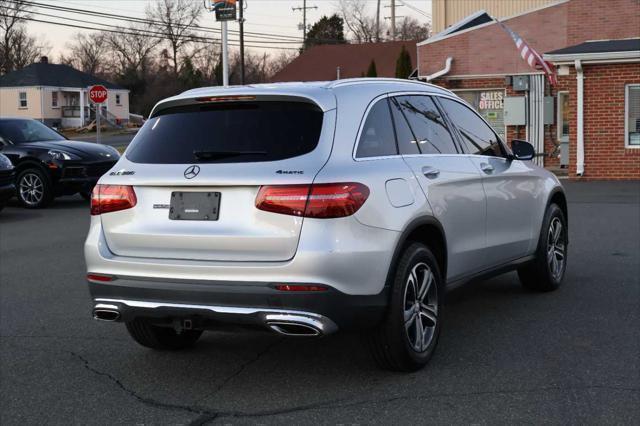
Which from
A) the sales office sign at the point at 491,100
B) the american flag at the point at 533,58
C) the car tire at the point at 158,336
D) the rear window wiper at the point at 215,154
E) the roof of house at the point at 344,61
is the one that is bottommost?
the car tire at the point at 158,336

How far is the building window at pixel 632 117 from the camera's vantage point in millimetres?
21344

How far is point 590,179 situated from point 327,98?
1800 cm

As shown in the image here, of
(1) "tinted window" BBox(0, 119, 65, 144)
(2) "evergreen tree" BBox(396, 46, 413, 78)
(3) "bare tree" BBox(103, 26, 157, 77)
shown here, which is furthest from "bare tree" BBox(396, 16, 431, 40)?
(1) "tinted window" BBox(0, 119, 65, 144)

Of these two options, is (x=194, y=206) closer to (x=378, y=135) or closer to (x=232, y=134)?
(x=232, y=134)

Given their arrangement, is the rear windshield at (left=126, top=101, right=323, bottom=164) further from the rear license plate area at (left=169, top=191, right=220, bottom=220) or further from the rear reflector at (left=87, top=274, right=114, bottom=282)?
the rear reflector at (left=87, top=274, right=114, bottom=282)

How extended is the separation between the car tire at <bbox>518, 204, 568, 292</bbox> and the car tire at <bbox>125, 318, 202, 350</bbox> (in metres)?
2.90

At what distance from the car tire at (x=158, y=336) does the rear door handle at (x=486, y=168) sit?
7.83 feet

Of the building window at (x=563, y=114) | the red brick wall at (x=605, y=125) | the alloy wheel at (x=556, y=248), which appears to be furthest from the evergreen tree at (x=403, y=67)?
the alloy wheel at (x=556, y=248)

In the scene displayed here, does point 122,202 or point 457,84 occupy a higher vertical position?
point 457,84

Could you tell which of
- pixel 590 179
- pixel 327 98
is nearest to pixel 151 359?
pixel 327 98

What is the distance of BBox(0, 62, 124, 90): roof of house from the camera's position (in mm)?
69125

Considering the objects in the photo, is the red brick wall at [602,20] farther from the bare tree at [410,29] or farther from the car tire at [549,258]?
the bare tree at [410,29]

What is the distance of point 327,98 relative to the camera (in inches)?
200

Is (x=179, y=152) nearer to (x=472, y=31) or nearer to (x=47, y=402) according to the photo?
(x=47, y=402)
